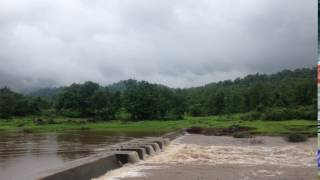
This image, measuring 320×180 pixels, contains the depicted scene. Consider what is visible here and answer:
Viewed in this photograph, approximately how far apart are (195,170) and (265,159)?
6.10 m

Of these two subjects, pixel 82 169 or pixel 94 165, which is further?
pixel 94 165

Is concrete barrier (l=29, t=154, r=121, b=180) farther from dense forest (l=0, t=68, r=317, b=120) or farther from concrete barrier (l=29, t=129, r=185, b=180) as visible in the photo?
dense forest (l=0, t=68, r=317, b=120)

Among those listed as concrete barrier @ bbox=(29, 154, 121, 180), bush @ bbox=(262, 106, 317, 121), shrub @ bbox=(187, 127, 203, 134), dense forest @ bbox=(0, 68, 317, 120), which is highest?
dense forest @ bbox=(0, 68, 317, 120)

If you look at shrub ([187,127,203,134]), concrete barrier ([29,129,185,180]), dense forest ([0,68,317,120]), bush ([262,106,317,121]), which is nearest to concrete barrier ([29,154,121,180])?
concrete barrier ([29,129,185,180])

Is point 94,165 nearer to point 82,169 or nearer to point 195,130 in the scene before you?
point 82,169

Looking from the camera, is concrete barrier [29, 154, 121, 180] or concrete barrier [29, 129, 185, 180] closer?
concrete barrier [29, 154, 121, 180]

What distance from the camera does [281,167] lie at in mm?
17422

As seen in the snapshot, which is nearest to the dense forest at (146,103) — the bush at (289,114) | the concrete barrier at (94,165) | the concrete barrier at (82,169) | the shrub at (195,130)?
the bush at (289,114)

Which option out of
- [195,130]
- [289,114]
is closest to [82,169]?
[195,130]

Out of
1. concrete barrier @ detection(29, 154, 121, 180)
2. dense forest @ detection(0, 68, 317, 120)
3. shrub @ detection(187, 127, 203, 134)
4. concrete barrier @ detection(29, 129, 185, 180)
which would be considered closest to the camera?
concrete barrier @ detection(29, 154, 121, 180)

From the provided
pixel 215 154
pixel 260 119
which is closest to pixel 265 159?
pixel 215 154

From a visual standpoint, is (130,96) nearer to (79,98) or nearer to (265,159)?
(79,98)

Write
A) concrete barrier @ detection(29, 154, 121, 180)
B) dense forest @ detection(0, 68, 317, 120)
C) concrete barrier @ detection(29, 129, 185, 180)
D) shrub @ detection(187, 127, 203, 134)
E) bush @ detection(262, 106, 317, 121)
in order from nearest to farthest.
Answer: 1. concrete barrier @ detection(29, 154, 121, 180)
2. concrete barrier @ detection(29, 129, 185, 180)
3. shrub @ detection(187, 127, 203, 134)
4. bush @ detection(262, 106, 317, 121)
5. dense forest @ detection(0, 68, 317, 120)

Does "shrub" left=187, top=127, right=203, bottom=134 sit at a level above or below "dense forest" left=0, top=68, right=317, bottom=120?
below
